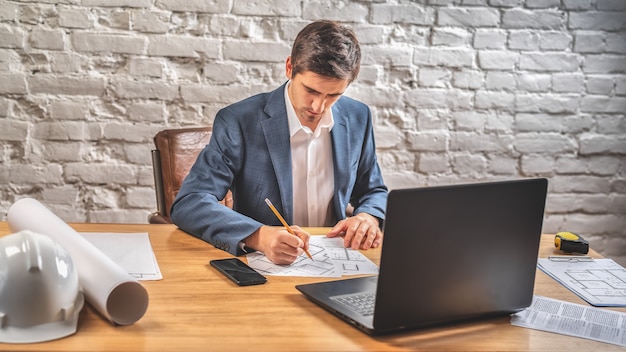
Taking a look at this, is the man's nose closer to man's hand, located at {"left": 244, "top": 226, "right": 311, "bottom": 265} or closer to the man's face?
the man's face

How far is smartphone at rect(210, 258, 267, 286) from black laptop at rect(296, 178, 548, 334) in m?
0.15

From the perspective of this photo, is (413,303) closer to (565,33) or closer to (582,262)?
(582,262)

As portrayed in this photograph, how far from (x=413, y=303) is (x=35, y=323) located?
26.1 inches

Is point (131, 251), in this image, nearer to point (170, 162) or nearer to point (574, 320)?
point (170, 162)

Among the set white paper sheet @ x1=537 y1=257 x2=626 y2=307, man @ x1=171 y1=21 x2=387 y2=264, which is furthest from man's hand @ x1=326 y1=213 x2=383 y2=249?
white paper sheet @ x1=537 y1=257 x2=626 y2=307

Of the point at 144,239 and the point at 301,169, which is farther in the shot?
the point at 301,169

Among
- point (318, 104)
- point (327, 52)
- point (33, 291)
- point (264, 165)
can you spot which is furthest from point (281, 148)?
point (33, 291)

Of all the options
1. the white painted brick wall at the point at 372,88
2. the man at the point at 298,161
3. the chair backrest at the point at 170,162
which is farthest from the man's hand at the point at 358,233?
the white painted brick wall at the point at 372,88

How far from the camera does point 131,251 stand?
175 centimetres

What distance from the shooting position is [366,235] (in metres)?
1.92

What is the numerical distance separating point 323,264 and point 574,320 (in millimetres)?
581

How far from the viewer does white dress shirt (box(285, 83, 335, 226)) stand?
2271 millimetres

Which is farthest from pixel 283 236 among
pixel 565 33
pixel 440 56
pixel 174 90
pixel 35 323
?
pixel 565 33

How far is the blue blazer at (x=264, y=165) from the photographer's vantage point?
2.06m
